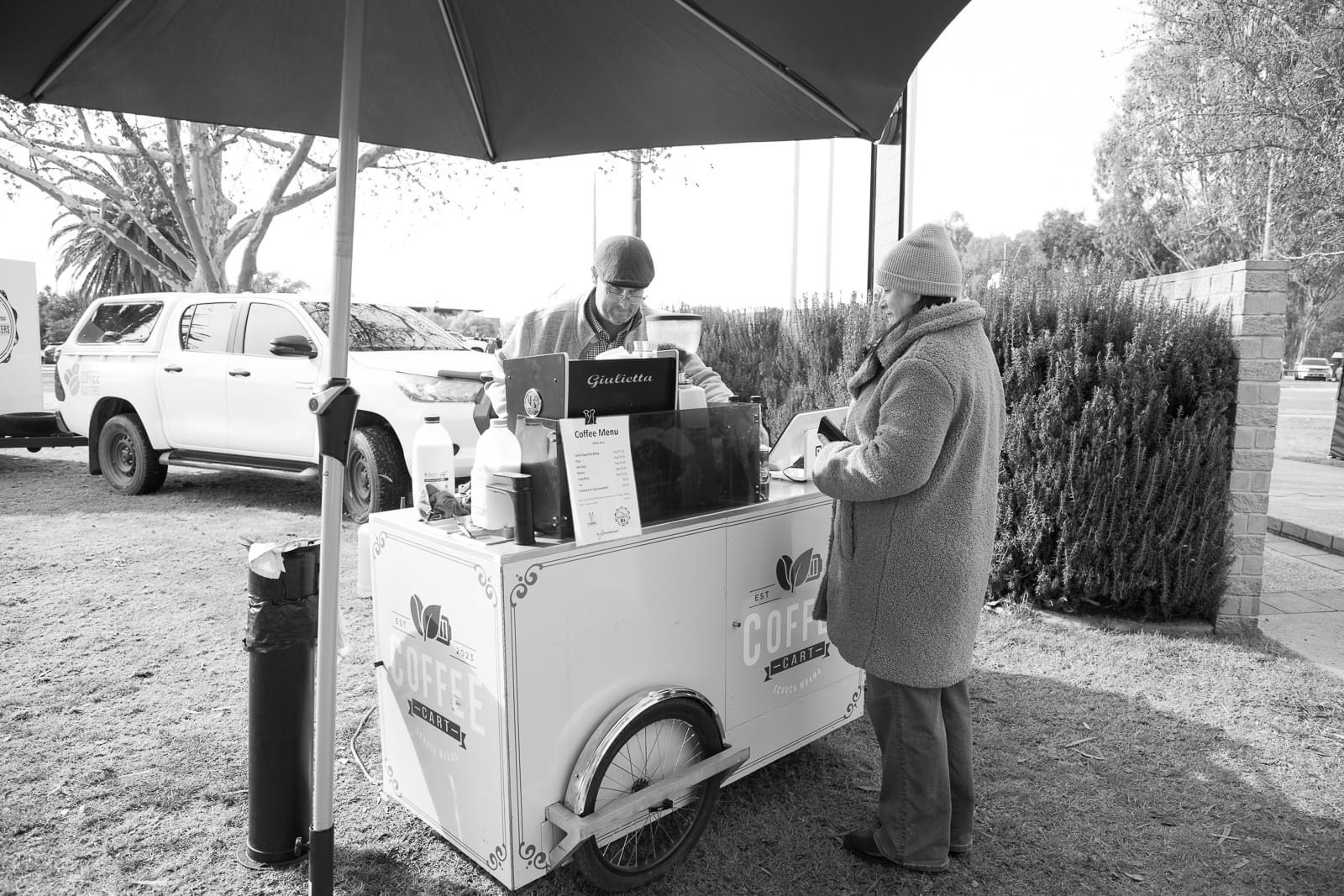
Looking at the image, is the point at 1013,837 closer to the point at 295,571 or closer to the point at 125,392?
the point at 295,571

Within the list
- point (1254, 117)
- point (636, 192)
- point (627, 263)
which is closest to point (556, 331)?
point (627, 263)

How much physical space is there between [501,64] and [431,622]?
79.2 inches

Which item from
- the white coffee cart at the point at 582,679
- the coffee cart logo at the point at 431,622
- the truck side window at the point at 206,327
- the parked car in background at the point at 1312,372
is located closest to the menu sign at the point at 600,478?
the white coffee cart at the point at 582,679

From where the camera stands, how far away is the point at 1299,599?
18.5ft

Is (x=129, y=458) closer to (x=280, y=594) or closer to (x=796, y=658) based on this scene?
(x=280, y=594)

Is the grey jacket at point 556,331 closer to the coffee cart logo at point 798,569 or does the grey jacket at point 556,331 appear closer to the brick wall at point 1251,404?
the coffee cart logo at point 798,569

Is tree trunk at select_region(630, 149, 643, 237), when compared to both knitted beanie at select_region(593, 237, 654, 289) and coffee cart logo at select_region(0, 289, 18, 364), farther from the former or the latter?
knitted beanie at select_region(593, 237, 654, 289)

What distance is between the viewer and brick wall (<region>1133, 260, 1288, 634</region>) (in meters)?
4.69

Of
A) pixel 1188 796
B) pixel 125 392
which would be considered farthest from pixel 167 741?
pixel 125 392

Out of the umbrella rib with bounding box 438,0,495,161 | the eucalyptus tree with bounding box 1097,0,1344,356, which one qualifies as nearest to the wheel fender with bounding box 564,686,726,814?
the umbrella rib with bounding box 438,0,495,161

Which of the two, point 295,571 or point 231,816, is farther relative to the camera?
point 231,816

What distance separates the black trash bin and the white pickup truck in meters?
3.67

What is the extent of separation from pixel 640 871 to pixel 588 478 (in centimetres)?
124

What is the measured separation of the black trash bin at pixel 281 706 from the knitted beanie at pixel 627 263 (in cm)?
141
